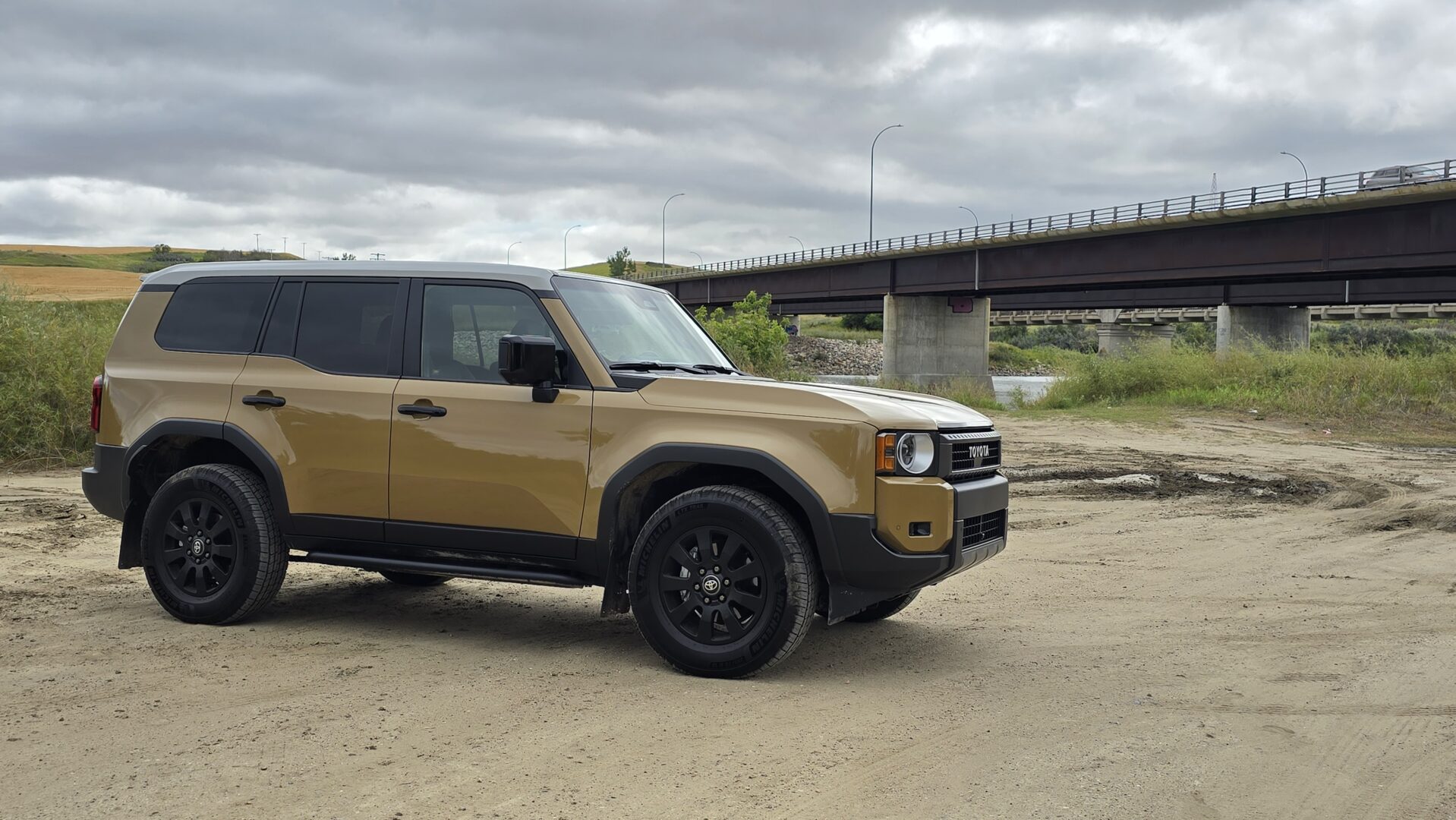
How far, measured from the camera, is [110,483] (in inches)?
270

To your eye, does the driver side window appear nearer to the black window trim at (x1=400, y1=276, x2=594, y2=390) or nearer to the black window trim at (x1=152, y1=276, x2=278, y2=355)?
the black window trim at (x1=400, y1=276, x2=594, y2=390)

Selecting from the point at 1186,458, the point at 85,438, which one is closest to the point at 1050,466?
the point at 1186,458

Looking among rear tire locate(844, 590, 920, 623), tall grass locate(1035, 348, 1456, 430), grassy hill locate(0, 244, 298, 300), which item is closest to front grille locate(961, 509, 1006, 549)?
rear tire locate(844, 590, 920, 623)

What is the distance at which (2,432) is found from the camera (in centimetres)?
1516

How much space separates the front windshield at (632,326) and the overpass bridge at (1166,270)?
25.9 meters

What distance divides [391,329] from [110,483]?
6.58 feet

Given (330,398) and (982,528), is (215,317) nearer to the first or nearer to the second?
(330,398)

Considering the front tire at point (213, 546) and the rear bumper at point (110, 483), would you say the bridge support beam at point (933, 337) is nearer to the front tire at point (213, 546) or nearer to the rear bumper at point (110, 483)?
the rear bumper at point (110, 483)

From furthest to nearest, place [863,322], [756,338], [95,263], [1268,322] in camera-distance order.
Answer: [863,322], [95,263], [1268,322], [756,338]

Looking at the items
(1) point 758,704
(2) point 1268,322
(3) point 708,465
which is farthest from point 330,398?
(2) point 1268,322

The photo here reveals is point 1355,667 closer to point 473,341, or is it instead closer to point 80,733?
point 473,341

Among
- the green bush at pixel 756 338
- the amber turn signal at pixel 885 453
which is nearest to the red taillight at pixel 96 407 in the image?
the amber turn signal at pixel 885 453

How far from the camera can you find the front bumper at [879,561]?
5363 millimetres

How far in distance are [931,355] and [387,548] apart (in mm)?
47389
